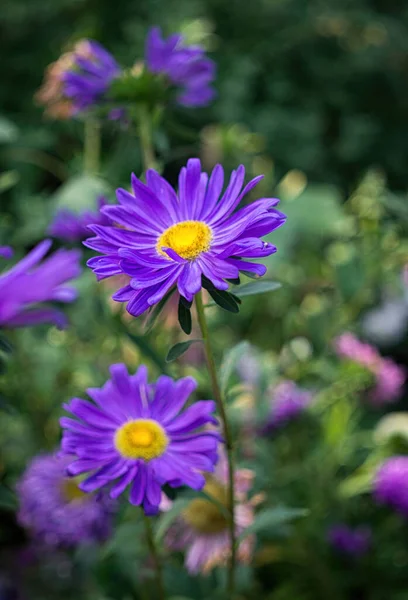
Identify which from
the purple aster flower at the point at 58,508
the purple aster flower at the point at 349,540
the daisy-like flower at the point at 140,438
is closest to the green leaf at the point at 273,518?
the daisy-like flower at the point at 140,438

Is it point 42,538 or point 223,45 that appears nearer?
point 42,538

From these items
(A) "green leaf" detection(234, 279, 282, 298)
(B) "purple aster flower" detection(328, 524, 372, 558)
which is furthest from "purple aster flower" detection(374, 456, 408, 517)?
(A) "green leaf" detection(234, 279, 282, 298)

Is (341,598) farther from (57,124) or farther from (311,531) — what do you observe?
(57,124)

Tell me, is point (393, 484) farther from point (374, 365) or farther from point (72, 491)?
point (72, 491)

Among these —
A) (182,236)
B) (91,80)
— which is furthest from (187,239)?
(91,80)

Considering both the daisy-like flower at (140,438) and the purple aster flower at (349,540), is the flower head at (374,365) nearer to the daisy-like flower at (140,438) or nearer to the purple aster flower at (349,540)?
the purple aster flower at (349,540)

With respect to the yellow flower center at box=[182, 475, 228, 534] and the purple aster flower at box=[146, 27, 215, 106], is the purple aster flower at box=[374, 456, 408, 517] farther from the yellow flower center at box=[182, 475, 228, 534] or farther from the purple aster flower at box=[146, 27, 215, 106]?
the purple aster flower at box=[146, 27, 215, 106]

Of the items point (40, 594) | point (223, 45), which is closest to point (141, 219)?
point (40, 594)
